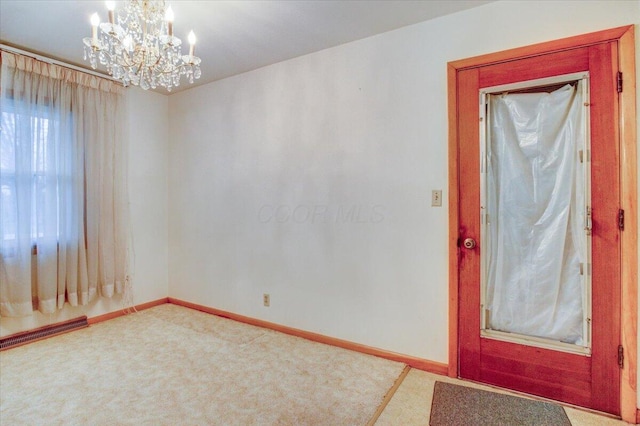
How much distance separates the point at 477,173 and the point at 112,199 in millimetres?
3466

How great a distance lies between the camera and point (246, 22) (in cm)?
233

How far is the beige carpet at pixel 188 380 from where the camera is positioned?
6.06 ft

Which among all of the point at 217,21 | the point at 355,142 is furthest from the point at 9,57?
the point at 355,142

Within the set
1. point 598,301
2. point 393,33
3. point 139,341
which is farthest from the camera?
point 139,341

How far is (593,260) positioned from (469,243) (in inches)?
26.4

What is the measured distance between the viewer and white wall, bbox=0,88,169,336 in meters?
3.63

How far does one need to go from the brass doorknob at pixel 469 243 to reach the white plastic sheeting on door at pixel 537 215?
0.08 meters

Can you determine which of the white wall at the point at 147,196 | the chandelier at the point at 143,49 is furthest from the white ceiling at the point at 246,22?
the white wall at the point at 147,196

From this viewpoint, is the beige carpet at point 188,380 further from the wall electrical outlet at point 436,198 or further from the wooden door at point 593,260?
the wall electrical outlet at point 436,198

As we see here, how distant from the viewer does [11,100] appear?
2.67 meters

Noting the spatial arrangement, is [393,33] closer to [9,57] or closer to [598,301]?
[598,301]

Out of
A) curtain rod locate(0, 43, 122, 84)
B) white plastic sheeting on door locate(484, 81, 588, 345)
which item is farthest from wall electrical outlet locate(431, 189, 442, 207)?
curtain rod locate(0, 43, 122, 84)

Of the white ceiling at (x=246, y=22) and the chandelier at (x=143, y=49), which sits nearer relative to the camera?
the chandelier at (x=143, y=49)

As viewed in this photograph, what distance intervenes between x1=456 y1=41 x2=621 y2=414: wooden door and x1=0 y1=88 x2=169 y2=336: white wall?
3397 mm
